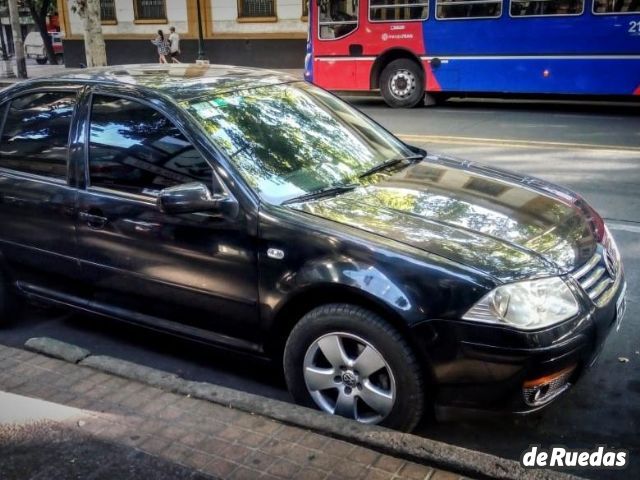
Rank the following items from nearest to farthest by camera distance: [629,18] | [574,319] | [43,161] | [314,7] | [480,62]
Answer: [574,319] → [43,161] → [629,18] → [480,62] → [314,7]

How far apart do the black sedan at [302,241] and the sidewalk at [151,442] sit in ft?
1.40

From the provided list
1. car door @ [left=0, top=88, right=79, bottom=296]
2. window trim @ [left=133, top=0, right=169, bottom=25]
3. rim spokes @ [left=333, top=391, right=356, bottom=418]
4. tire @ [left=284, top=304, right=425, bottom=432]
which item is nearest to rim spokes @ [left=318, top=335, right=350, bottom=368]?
tire @ [left=284, top=304, right=425, bottom=432]

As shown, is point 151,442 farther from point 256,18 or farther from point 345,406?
point 256,18

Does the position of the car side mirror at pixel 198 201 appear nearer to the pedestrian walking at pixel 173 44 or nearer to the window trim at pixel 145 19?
the pedestrian walking at pixel 173 44

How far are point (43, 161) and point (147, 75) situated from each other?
0.84 meters

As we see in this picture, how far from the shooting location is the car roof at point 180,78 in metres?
4.11

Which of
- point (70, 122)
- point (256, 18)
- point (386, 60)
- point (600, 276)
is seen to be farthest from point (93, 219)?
point (256, 18)

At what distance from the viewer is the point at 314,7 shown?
52.1 feet

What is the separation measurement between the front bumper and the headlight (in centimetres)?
3

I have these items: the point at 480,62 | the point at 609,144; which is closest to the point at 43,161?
the point at 609,144

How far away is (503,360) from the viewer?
3002 millimetres

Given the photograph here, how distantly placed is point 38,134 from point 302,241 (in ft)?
6.92

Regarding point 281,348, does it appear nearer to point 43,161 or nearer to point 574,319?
point 574,319

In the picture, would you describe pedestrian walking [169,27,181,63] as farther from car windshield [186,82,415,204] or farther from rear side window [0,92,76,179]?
car windshield [186,82,415,204]
